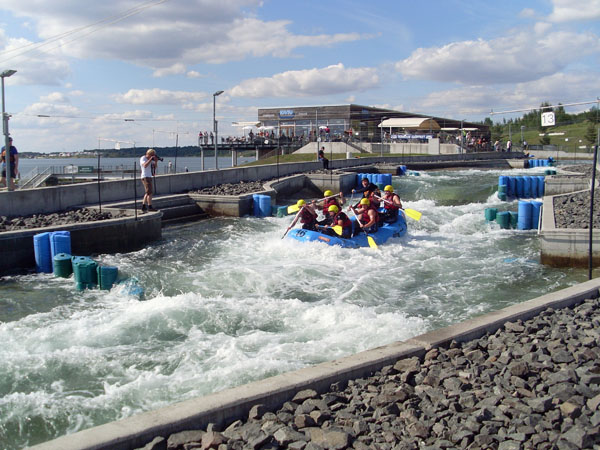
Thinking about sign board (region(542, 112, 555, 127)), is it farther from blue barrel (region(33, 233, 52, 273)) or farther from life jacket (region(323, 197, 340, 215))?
blue barrel (region(33, 233, 52, 273))

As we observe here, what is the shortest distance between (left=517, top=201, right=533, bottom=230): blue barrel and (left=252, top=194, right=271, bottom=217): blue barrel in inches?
340

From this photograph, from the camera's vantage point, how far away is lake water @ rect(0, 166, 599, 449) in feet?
21.5

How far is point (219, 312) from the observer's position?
31.0 ft

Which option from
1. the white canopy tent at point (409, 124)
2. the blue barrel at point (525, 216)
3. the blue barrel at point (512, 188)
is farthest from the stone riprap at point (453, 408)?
the white canopy tent at point (409, 124)

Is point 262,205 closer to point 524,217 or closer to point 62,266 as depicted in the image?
point 524,217

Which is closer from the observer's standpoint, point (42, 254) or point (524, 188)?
point (42, 254)

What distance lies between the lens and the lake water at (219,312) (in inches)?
258

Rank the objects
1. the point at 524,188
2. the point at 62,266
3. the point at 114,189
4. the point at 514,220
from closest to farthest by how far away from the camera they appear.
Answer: the point at 62,266
the point at 114,189
the point at 514,220
the point at 524,188

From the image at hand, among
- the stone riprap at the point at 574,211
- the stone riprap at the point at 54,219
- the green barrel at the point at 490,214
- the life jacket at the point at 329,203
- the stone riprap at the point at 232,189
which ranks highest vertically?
the stone riprap at the point at 232,189

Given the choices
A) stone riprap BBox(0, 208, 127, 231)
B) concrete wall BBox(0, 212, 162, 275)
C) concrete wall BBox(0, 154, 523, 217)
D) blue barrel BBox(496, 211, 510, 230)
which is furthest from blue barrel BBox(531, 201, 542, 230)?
stone riprap BBox(0, 208, 127, 231)

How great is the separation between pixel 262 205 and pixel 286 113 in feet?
152

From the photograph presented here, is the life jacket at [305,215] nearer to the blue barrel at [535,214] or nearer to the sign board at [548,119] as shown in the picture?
the blue barrel at [535,214]

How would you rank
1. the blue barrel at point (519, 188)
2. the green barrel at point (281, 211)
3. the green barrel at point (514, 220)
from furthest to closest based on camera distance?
the blue barrel at point (519, 188) → the green barrel at point (281, 211) → the green barrel at point (514, 220)

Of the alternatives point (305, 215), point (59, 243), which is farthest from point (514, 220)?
point (59, 243)
